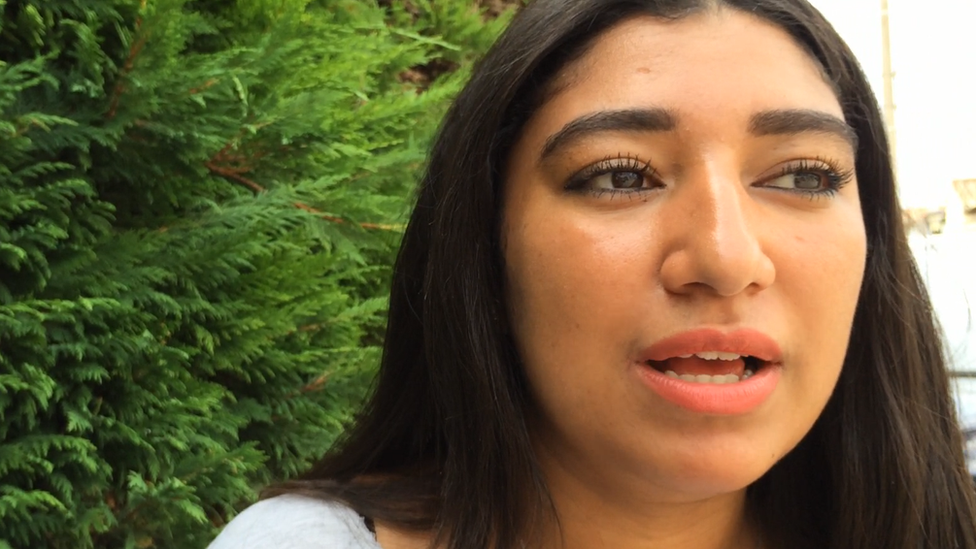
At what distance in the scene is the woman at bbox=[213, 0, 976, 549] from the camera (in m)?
1.00

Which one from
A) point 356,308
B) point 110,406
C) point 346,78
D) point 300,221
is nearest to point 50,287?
point 110,406

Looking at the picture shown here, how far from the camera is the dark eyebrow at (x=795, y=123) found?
1.04 metres

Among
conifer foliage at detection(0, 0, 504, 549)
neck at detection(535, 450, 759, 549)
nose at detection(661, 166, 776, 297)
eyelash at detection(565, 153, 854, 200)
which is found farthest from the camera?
→ conifer foliage at detection(0, 0, 504, 549)

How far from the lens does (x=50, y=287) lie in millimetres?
1576

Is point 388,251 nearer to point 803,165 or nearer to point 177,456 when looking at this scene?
point 177,456

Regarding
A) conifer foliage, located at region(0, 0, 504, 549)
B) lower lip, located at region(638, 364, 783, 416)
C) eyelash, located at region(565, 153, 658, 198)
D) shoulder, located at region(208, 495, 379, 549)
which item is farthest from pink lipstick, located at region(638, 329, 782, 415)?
conifer foliage, located at region(0, 0, 504, 549)

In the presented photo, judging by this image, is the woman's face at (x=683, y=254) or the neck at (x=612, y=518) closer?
the woman's face at (x=683, y=254)

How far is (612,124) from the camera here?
41.4 inches

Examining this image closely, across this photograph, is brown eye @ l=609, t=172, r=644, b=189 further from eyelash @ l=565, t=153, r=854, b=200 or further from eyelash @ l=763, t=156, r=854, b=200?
eyelash @ l=763, t=156, r=854, b=200

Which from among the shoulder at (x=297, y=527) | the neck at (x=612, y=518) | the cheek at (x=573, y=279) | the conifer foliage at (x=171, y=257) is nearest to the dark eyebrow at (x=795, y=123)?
the cheek at (x=573, y=279)

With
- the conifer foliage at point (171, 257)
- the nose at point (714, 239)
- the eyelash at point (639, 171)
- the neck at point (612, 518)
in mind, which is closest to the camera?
the nose at point (714, 239)

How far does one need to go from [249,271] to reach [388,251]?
0.53m

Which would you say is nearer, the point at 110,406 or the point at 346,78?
the point at 110,406

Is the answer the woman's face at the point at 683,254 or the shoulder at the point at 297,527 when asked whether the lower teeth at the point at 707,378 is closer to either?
the woman's face at the point at 683,254
